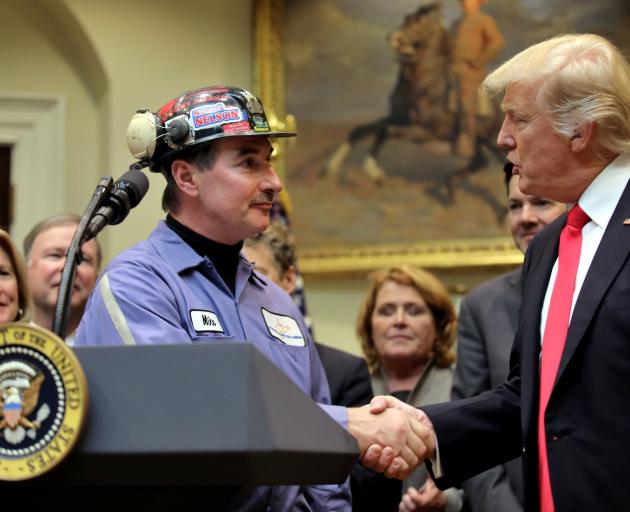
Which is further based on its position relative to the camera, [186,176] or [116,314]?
[186,176]

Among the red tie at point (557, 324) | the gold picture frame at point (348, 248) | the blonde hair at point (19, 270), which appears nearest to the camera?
the red tie at point (557, 324)

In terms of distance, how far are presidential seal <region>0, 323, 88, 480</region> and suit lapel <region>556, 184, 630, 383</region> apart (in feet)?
4.34

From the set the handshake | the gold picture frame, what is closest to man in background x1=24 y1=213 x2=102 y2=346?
the handshake

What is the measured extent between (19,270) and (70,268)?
1.76 m

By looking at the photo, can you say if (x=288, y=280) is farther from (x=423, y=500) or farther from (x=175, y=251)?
(x=175, y=251)

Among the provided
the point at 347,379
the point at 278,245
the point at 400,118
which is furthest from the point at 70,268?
the point at 400,118

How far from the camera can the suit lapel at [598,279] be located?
272 cm

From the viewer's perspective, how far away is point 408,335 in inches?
204

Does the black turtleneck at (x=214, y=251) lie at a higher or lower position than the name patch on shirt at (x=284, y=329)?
higher

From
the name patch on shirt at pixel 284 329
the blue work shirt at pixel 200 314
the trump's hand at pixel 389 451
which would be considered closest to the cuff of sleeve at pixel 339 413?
the blue work shirt at pixel 200 314

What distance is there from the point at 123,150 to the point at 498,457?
448 cm

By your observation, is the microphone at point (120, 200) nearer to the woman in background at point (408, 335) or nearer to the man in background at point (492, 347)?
the man in background at point (492, 347)

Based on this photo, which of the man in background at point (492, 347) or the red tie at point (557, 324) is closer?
the red tie at point (557, 324)

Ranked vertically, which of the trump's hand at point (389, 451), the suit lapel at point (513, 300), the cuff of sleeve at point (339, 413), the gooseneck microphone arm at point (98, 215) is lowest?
the trump's hand at point (389, 451)
